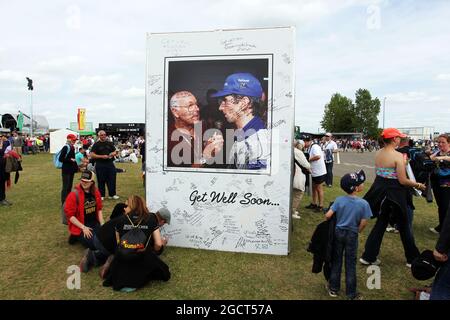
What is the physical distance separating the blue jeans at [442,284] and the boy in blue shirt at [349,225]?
84 centimetres

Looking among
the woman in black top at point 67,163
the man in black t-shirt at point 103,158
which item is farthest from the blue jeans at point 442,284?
the man in black t-shirt at point 103,158

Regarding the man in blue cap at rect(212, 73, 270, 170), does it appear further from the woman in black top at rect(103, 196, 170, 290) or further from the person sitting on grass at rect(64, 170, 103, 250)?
the person sitting on grass at rect(64, 170, 103, 250)

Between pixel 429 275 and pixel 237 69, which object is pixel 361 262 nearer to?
pixel 429 275

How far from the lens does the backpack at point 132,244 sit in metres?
3.71

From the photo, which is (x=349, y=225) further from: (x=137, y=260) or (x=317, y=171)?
(x=317, y=171)

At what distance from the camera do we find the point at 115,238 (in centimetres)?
420

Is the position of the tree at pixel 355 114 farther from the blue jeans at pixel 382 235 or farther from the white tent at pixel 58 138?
the blue jeans at pixel 382 235

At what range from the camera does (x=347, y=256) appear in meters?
3.56

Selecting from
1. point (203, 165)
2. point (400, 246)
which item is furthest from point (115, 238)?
point (400, 246)

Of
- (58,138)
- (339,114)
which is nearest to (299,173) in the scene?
(58,138)

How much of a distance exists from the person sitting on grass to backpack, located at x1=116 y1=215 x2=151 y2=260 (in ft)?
3.30

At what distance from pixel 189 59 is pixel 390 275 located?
4080 millimetres

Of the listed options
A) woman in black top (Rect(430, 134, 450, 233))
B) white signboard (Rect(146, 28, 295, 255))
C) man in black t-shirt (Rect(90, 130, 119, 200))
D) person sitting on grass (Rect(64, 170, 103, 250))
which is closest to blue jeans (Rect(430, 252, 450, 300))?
white signboard (Rect(146, 28, 295, 255))

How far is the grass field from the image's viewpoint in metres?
3.70
